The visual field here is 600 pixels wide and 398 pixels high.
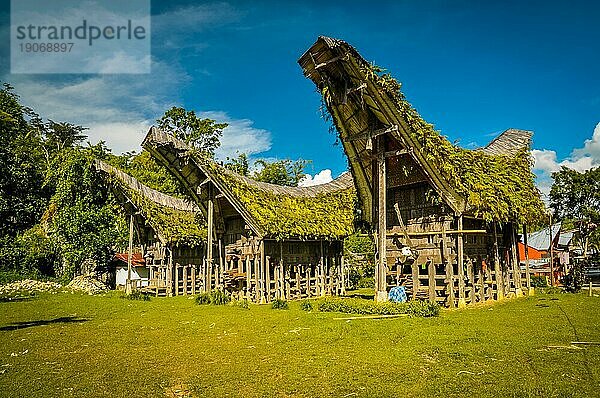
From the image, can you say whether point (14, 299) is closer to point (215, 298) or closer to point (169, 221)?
point (169, 221)

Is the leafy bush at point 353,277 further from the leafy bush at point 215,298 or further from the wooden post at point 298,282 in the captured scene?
the leafy bush at point 215,298

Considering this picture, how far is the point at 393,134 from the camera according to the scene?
1476 centimetres

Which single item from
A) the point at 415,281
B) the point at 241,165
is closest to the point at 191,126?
the point at 241,165

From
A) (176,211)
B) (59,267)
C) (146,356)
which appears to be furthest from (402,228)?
(59,267)

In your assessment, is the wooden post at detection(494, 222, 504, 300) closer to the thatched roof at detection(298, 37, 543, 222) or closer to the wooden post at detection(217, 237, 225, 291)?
the thatched roof at detection(298, 37, 543, 222)

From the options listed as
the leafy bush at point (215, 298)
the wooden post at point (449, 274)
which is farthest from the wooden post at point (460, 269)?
the leafy bush at point (215, 298)

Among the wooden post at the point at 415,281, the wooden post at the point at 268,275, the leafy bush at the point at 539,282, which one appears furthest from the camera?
the leafy bush at the point at 539,282

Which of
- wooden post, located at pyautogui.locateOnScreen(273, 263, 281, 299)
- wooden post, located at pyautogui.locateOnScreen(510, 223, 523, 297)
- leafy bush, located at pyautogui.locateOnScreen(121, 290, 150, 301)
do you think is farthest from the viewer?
leafy bush, located at pyautogui.locateOnScreen(121, 290, 150, 301)

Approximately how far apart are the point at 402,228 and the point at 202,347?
28.2 feet

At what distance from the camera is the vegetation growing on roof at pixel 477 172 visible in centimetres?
1427

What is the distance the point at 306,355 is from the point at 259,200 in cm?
1163

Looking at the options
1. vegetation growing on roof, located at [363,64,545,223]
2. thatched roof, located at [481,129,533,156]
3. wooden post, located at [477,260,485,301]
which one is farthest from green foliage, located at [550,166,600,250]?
wooden post, located at [477,260,485,301]

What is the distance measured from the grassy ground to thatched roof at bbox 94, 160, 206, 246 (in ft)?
28.6

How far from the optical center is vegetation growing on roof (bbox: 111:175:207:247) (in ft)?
74.8
